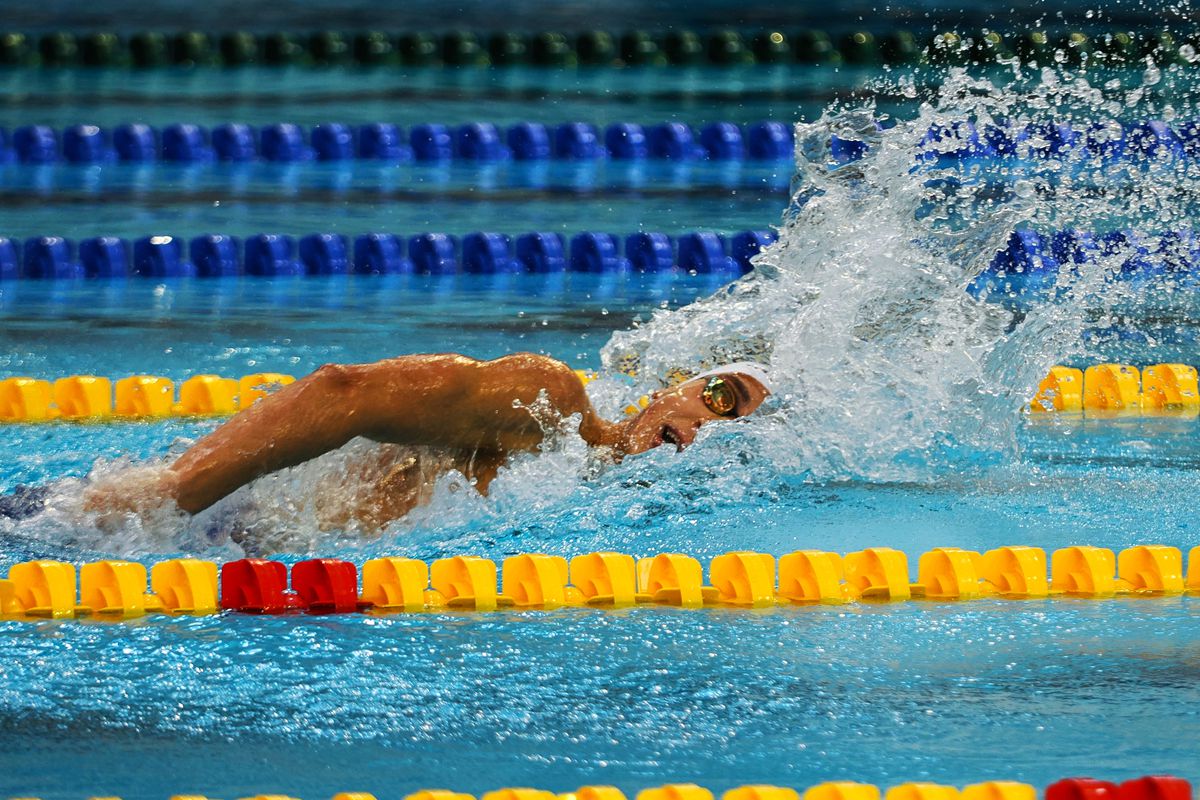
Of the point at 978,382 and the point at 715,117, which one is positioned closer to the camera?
the point at 978,382

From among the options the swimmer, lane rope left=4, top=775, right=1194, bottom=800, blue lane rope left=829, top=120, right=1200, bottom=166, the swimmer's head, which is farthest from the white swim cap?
blue lane rope left=829, top=120, right=1200, bottom=166

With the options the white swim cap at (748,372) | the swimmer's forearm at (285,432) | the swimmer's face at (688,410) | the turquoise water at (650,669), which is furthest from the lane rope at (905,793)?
the white swim cap at (748,372)

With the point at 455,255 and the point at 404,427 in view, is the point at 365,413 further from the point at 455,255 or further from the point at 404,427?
the point at 455,255

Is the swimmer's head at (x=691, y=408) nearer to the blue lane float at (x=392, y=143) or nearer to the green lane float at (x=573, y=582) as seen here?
the green lane float at (x=573, y=582)

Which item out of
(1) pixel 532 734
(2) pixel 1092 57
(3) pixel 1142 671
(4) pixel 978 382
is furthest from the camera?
(2) pixel 1092 57

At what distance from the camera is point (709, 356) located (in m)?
4.07

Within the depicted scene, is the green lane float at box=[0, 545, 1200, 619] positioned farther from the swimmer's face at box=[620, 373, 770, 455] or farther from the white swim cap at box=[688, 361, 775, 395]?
the white swim cap at box=[688, 361, 775, 395]

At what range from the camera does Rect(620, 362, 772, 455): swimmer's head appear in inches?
136

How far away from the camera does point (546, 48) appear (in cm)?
900

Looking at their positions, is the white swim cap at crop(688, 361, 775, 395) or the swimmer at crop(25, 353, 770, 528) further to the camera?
the white swim cap at crop(688, 361, 775, 395)

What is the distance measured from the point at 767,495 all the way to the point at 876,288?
70 cm

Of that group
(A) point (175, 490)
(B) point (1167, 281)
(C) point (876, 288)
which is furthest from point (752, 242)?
(A) point (175, 490)

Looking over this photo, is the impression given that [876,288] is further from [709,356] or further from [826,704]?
[826,704]

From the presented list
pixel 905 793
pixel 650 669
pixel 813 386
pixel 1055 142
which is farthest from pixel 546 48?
pixel 905 793
